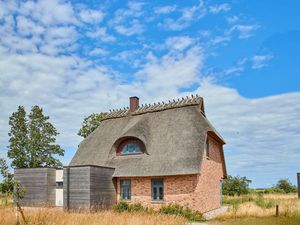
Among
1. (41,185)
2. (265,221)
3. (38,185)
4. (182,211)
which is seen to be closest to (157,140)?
(182,211)

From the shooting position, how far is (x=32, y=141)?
4000 cm

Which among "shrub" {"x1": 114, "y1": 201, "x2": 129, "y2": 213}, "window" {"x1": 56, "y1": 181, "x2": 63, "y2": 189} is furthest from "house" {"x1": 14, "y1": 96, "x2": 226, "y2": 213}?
"window" {"x1": 56, "y1": 181, "x2": 63, "y2": 189}

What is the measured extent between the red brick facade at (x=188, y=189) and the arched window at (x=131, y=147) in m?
1.95

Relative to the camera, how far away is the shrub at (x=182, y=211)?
2055 cm

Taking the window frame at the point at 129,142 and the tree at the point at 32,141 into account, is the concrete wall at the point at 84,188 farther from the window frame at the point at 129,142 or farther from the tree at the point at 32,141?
the tree at the point at 32,141

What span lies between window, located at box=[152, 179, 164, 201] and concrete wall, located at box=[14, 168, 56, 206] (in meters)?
7.11

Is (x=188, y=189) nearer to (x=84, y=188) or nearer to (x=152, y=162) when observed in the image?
(x=152, y=162)

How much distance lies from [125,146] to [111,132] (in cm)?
286

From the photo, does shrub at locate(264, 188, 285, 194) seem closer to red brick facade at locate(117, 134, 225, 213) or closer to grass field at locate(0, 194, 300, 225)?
red brick facade at locate(117, 134, 225, 213)

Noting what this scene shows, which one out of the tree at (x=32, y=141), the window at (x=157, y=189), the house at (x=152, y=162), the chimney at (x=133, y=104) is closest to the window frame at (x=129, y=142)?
the house at (x=152, y=162)

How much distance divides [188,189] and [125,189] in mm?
4605

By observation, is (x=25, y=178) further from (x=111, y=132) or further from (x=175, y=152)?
(x=175, y=152)

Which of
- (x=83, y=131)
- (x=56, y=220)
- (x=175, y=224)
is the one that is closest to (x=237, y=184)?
(x=83, y=131)

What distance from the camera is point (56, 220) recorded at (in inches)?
516
